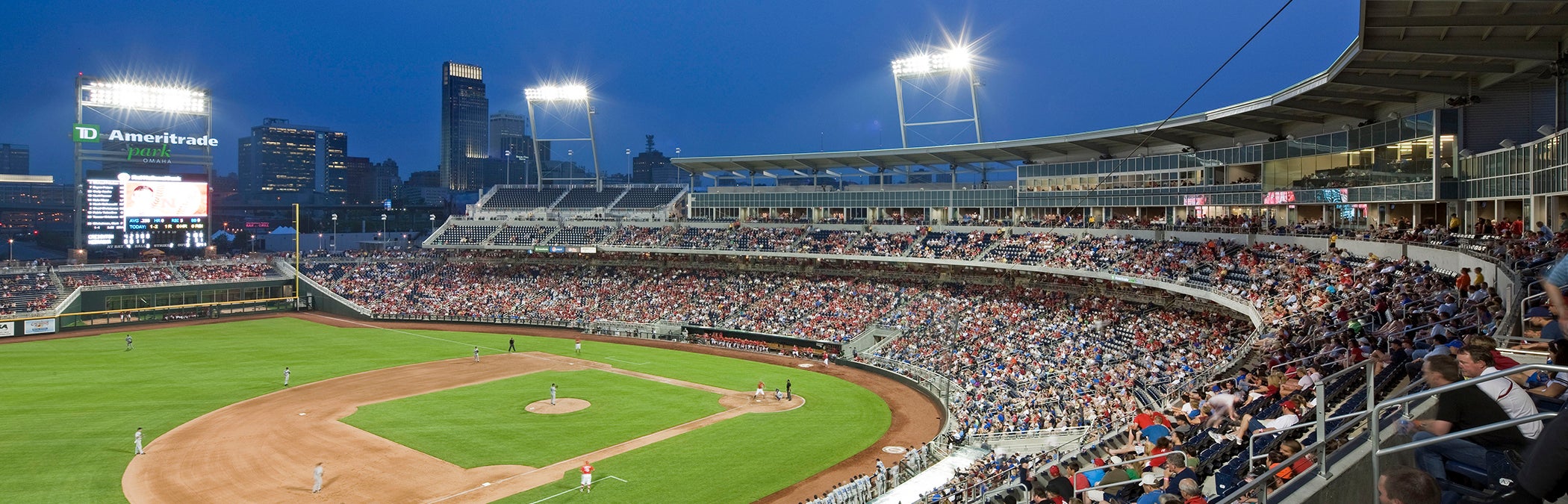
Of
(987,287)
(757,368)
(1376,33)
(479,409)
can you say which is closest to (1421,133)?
(1376,33)

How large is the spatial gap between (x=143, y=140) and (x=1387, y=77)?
238ft

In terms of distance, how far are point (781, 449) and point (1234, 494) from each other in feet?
67.9

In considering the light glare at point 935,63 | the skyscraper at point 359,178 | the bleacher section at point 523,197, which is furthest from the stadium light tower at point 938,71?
the skyscraper at point 359,178

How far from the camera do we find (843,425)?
2877cm

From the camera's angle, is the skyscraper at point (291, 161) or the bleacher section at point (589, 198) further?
the skyscraper at point (291, 161)

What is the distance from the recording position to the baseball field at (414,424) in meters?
22.0

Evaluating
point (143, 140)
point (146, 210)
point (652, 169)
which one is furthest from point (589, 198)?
point (652, 169)

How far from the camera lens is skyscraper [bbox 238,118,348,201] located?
17325 cm

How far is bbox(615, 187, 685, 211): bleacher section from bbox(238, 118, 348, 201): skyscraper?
120 m

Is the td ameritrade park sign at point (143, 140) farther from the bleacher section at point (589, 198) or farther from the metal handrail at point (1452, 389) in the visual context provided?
the metal handrail at point (1452, 389)

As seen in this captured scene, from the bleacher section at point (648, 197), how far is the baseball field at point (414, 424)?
25.6m

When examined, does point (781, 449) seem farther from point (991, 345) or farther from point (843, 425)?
point (991, 345)

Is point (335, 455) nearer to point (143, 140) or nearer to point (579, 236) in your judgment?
point (579, 236)

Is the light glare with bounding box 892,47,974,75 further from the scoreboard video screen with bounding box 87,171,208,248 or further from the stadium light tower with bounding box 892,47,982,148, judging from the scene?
the scoreboard video screen with bounding box 87,171,208,248
